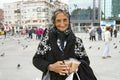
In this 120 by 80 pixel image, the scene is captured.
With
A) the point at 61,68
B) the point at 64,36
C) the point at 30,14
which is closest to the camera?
the point at 61,68

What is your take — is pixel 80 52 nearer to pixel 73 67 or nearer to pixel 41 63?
pixel 73 67

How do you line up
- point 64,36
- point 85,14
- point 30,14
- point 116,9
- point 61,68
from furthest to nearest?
point 30,14, point 85,14, point 116,9, point 64,36, point 61,68

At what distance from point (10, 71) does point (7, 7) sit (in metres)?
137

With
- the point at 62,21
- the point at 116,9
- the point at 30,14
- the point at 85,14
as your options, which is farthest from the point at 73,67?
the point at 30,14

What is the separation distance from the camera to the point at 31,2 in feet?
429

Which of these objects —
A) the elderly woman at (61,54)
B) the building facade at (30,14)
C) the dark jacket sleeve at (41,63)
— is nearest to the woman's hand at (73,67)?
the elderly woman at (61,54)

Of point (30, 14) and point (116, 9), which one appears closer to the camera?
point (116, 9)

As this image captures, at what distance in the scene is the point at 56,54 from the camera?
3084mm

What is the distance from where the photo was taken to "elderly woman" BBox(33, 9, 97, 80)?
3041 millimetres

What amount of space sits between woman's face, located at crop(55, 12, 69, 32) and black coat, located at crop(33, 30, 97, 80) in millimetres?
100

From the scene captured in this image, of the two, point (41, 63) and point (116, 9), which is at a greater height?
point (41, 63)

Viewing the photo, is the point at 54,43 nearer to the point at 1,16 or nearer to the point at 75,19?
the point at 75,19

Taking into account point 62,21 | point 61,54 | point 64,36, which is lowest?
point 61,54

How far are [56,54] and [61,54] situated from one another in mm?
48
